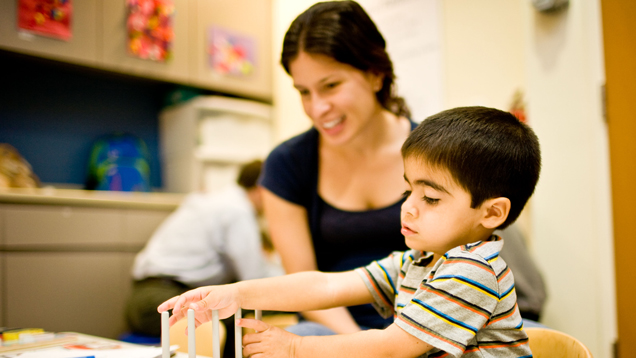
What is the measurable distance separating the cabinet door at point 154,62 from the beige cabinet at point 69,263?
689 mm

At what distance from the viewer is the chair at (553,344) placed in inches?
26.6

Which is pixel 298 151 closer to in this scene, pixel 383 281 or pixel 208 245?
pixel 383 281

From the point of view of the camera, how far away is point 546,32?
4.73 feet

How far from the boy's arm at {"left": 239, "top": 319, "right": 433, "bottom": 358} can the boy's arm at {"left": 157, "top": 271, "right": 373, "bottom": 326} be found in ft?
0.14

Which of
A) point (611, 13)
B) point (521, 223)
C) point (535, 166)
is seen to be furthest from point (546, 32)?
point (535, 166)

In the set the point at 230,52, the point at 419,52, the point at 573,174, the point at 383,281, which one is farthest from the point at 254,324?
the point at 230,52

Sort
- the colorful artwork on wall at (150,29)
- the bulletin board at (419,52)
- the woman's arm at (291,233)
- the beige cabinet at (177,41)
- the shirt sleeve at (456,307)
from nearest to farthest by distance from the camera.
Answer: the shirt sleeve at (456,307) → the woman's arm at (291,233) → the beige cabinet at (177,41) → the colorful artwork on wall at (150,29) → the bulletin board at (419,52)

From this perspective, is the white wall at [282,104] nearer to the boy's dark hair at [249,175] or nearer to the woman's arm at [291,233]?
the boy's dark hair at [249,175]

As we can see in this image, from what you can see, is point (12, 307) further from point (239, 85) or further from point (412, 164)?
point (412, 164)

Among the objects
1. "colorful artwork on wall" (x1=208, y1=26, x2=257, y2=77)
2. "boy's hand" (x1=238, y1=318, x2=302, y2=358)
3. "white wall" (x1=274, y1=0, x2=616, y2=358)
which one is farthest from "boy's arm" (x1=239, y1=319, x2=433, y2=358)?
"colorful artwork on wall" (x1=208, y1=26, x2=257, y2=77)

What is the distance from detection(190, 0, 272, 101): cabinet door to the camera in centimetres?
263

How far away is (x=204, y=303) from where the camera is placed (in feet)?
1.94

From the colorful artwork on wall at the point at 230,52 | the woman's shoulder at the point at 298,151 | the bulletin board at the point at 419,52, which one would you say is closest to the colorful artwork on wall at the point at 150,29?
the colorful artwork on wall at the point at 230,52

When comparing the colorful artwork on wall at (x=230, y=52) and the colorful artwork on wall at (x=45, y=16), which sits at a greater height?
the colorful artwork on wall at (x=230, y=52)
